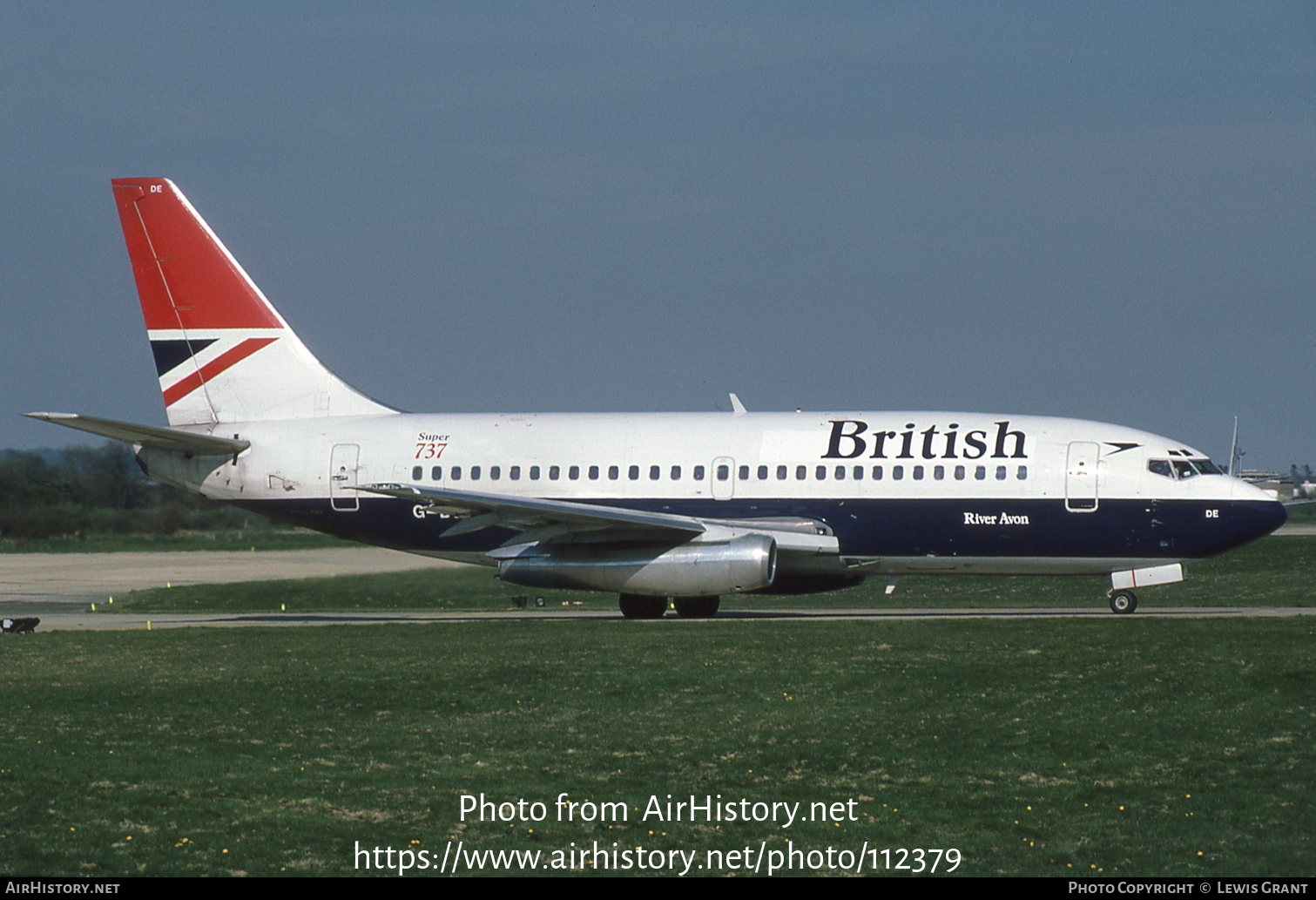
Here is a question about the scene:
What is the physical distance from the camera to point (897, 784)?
12594 millimetres

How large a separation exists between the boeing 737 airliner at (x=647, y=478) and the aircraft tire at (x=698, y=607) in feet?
0.17

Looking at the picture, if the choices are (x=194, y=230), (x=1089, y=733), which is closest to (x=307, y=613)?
(x=194, y=230)

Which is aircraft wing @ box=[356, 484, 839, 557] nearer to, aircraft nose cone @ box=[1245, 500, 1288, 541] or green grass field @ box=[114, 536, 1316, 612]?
green grass field @ box=[114, 536, 1316, 612]

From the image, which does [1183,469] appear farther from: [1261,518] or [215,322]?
[215,322]

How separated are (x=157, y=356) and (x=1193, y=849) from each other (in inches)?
1050

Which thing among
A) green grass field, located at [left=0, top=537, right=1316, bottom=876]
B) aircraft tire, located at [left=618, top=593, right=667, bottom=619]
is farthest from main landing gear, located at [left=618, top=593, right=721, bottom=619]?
green grass field, located at [left=0, top=537, right=1316, bottom=876]

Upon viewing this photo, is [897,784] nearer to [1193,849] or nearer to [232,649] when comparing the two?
[1193,849]

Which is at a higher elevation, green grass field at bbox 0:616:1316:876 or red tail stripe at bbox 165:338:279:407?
red tail stripe at bbox 165:338:279:407

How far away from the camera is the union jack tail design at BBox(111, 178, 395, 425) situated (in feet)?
105

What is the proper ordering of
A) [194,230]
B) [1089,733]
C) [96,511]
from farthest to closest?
[96,511] < [194,230] < [1089,733]

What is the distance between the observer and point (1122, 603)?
27.9 m

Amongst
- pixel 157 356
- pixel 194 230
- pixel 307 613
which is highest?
pixel 194 230

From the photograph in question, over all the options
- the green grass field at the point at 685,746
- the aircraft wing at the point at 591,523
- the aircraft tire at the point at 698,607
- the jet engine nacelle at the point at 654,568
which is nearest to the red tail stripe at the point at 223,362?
the aircraft wing at the point at 591,523
